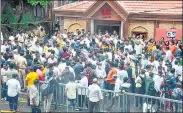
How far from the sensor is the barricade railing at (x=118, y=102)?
31.9 ft

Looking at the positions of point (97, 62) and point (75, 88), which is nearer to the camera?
point (75, 88)

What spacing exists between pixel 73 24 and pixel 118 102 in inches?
632

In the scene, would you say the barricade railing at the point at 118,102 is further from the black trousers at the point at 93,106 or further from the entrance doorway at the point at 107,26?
the entrance doorway at the point at 107,26

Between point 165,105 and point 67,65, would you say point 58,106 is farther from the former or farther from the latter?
point 165,105

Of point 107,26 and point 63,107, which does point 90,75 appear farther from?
point 107,26

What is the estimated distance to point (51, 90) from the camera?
1103 centimetres

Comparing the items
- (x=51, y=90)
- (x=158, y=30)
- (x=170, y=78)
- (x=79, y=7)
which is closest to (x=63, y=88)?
(x=51, y=90)

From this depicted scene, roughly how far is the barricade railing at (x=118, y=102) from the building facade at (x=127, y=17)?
11.5m

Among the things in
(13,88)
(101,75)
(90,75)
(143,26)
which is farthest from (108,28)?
(13,88)

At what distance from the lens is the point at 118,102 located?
10.5 metres

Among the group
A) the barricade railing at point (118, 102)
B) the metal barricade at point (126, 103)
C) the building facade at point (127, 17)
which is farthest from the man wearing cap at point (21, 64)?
the building facade at point (127, 17)

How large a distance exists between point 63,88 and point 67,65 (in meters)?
1.13

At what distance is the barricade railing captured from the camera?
9.73m

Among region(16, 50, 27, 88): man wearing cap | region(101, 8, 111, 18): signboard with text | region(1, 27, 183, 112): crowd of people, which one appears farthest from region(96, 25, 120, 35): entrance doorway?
region(16, 50, 27, 88): man wearing cap
